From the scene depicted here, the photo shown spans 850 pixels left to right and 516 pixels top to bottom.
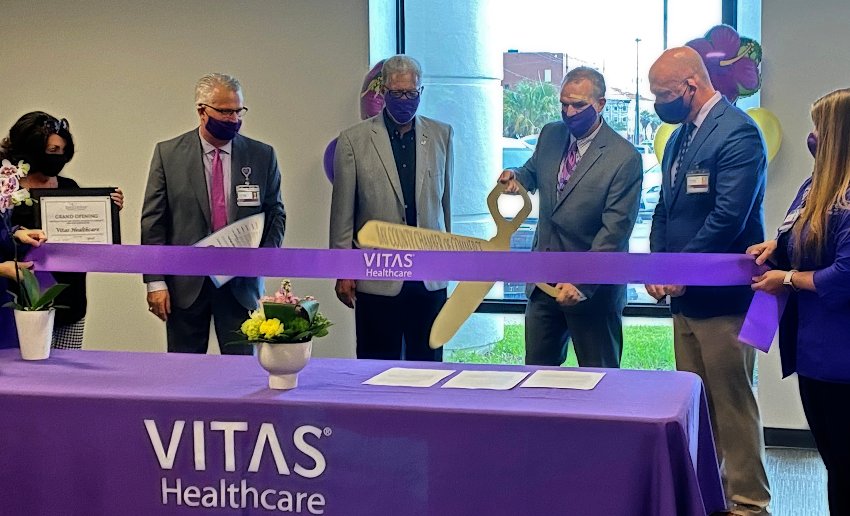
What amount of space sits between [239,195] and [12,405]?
5.41ft

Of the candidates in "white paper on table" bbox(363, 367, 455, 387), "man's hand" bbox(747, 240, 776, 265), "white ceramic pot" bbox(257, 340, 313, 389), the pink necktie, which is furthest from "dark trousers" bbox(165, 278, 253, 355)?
"man's hand" bbox(747, 240, 776, 265)

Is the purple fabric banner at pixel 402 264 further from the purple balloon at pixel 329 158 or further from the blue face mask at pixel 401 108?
the purple balloon at pixel 329 158

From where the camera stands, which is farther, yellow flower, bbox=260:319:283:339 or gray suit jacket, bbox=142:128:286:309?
gray suit jacket, bbox=142:128:286:309

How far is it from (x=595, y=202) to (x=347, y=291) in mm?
1124

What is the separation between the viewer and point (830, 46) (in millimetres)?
4707

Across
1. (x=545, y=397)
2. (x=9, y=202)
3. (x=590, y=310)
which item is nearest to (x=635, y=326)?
(x=590, y=310)

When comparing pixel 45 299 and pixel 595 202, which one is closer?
pixel 45 299

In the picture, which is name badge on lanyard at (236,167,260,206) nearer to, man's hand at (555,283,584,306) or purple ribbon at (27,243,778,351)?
purple ribbon at (27,243,778,351)

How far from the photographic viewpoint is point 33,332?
3229 mm

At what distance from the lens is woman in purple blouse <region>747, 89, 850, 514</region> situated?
283cm

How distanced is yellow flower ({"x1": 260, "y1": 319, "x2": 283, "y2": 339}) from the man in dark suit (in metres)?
1.74

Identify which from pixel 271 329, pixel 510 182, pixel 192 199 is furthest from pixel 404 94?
pixel 271 329

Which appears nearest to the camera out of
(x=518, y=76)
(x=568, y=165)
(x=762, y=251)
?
(x=762, y=251)

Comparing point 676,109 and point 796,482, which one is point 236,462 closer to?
point 676,109
